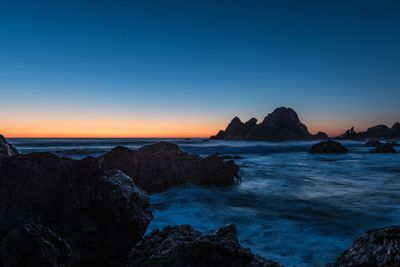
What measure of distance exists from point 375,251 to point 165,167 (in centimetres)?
1106

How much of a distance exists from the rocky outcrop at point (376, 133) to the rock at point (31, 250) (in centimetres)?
11404

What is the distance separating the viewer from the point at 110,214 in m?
4.73

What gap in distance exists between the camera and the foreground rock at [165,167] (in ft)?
42.3

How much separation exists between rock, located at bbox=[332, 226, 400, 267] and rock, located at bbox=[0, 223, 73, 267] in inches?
126

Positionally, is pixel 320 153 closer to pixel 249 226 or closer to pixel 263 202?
pixel 263 202

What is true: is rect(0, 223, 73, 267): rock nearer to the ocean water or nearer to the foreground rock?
the ocean water

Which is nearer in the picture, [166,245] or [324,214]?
[166,245]

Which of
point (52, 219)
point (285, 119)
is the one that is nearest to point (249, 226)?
point (52, 219)

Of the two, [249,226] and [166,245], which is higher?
[166,245]

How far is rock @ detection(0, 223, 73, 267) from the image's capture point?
3641 millimetres

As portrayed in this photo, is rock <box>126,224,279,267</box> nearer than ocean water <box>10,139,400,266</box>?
Yes

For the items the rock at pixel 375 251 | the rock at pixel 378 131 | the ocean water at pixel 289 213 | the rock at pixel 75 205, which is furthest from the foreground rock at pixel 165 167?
the rock at pixel 378 131

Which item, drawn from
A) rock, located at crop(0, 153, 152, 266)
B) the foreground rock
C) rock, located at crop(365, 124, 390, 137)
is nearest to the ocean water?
the foreground rock

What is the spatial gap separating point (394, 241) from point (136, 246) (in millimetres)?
3504
